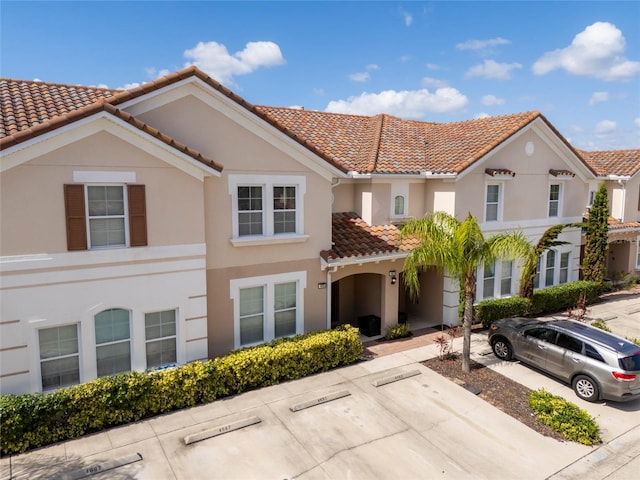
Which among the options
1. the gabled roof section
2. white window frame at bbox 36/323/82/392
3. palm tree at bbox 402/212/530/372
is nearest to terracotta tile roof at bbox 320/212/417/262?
palm tree at bbox 402/212/530/372

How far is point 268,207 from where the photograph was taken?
13.8 metres

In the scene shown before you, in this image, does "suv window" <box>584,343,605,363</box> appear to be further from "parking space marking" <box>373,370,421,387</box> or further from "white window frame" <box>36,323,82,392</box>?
"white window frame" <box>36,323,82,392</box>

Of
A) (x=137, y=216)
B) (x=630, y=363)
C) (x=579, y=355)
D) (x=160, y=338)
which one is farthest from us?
(x=579, y=355)

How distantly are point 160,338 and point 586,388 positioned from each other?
11.9 m

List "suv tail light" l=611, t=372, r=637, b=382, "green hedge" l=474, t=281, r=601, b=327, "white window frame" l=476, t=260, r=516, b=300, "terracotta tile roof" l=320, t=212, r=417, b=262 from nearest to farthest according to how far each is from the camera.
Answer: "suv tail light" l=611, t=372, r=637, b=382 → "terracotta tile roof" l=320, t=212, r=417, b=262 → "green hedge" l=474, t=281, r=601, b=327 → "white window frame" l=476, t=260, r=516, b=300

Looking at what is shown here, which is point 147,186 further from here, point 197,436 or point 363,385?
point 363,385

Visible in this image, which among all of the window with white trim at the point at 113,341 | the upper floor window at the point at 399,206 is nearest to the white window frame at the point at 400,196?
the upper floor window at the point at 399,206

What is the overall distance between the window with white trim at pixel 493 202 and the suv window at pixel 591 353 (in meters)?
7.35

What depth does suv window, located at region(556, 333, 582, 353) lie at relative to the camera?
1268cm

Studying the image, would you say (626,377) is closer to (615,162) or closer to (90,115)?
(90,115)

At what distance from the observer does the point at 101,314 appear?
1127cm

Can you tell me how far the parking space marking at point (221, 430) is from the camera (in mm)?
10094

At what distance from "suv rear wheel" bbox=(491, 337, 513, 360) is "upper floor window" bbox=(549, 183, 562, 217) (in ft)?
30.3

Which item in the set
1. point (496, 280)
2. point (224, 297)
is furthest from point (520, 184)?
point (224, 297)
